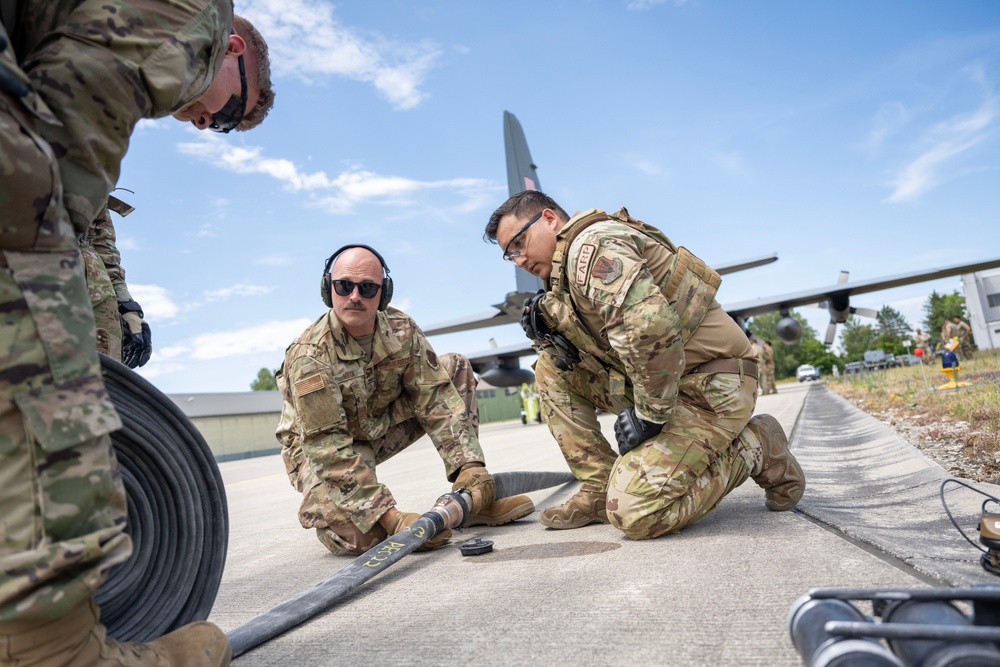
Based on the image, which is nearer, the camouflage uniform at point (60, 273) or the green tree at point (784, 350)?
the camouflage uniform at point (60, 273)

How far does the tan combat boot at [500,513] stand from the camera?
142 inches

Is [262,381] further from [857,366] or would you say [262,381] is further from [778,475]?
[778,475]

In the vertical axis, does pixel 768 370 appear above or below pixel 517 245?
below

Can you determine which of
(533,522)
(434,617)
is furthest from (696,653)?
(533,522)

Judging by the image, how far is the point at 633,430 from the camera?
296 cm

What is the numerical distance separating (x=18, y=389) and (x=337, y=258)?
8.33ft

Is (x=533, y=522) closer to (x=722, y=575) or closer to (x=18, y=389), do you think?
(x=722, y=575)

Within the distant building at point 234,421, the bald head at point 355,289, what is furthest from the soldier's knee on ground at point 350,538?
the distant building at point 234,421

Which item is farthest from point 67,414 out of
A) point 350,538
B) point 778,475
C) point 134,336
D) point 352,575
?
point 134,336

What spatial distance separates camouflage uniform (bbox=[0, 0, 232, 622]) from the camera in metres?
1.14

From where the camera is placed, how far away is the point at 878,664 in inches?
36.0

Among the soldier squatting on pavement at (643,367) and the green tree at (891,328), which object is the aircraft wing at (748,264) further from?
the green tree at (891,328)

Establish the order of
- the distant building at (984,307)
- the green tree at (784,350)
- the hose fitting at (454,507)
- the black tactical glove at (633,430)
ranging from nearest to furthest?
1. the black tactical glove at (633,430)
2. the hose fitting at (454,507)
3. the distant building at (984,307)
4. the green tree at (784,350)

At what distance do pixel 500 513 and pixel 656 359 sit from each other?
1.38m
